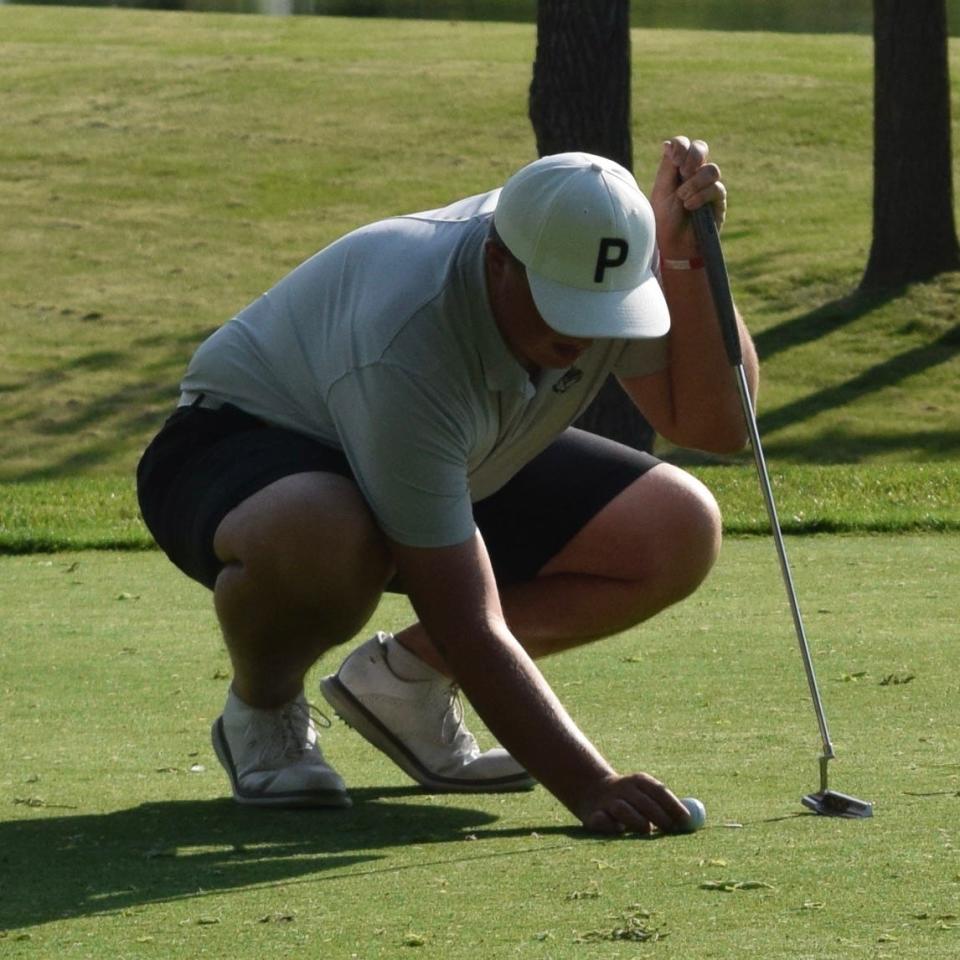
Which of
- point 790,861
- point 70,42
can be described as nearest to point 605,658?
point 790,861

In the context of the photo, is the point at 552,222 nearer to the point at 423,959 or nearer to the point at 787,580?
the point at 787,580

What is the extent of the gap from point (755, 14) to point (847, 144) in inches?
986

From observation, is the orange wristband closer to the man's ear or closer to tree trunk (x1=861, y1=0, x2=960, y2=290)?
the man's ear

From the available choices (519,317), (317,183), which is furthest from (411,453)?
(317,183)

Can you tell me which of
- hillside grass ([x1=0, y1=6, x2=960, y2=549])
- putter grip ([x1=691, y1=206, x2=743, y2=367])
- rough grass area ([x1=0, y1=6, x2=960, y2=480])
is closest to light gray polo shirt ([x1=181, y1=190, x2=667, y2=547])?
putter grip ([x1=691, y1=206, x2=743, y2=367])

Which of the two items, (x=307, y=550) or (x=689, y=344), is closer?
(x=307, y=550)

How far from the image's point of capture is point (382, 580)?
11.1ft

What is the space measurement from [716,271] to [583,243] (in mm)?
574

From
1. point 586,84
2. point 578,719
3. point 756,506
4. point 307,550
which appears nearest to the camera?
point 307,550

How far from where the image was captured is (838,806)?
10.0ft

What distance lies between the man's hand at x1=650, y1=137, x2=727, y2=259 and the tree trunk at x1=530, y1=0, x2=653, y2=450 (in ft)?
23.7

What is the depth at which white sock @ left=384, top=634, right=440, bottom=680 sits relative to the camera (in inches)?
148

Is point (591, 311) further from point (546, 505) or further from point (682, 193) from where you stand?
point (546, 505)

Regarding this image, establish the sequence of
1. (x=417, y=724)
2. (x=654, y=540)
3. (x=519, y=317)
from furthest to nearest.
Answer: (x=654, y=540), (x=417, y=724), (x=519, y=317)
